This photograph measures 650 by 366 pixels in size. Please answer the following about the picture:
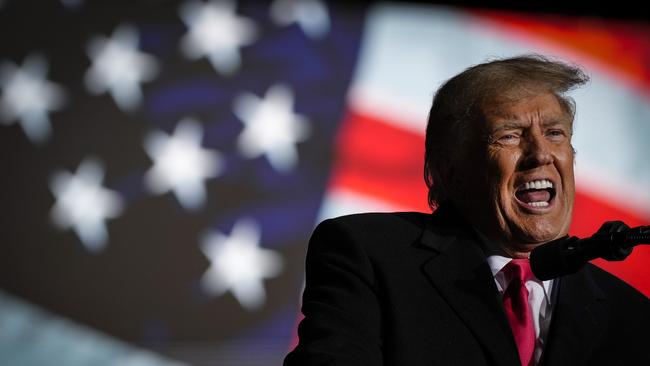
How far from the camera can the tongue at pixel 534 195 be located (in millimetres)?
1738

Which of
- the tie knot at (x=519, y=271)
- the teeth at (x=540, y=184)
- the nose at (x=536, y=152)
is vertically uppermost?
the nose at (x=536, y=152)

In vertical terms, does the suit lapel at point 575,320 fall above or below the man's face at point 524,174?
below

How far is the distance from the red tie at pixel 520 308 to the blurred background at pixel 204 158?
74.9 inches

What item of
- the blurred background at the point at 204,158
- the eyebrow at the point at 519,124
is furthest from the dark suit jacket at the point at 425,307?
the blurred background at the point at 204,158

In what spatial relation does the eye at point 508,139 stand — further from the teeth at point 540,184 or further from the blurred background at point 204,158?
the blurred background at point 204,158

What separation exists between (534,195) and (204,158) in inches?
79.7

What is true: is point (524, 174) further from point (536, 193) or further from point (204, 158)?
point (204, 158)

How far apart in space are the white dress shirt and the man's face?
0.32ft

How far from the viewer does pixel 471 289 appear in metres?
1.54

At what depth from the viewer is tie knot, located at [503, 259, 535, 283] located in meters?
1.58

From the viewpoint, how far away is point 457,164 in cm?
188

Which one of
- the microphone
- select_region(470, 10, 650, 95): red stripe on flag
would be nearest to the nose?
the microphone

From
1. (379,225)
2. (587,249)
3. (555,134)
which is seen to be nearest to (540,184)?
(555,134)

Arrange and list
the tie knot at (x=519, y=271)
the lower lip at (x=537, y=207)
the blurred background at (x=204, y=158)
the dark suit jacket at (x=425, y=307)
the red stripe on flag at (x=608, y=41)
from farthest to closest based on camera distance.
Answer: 1. the red stripe on flag at (x=608, y=41)
2. the blurred background at (x=204, y=158)
3. the lower lip at (x=537, y=207)
4. the tie knot at (x=519, y=271)
5. the dark suit jacket at (x=425, y=307)
